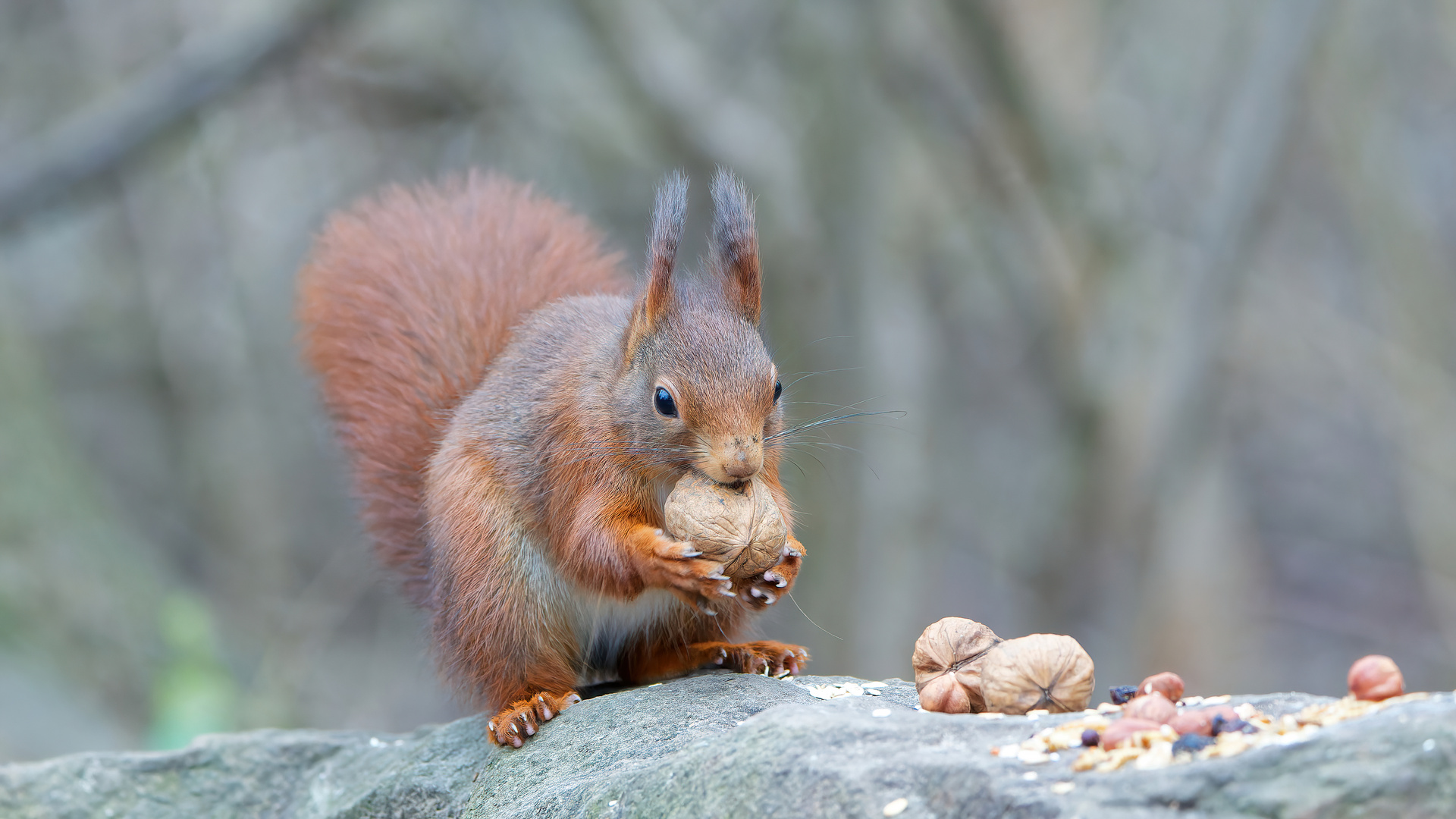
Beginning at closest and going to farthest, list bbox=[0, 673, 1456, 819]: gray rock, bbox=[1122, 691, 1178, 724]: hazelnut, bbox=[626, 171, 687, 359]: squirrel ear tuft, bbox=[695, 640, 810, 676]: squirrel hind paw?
1. bbox=[0, 673, 1456, 819]: gray rock
2. bbox=[1122, 691, 1178, 724]: hazelnut
3. bbox=[626, 171, 687, 359]: squirrel ear tuft
4. bbox=[695, 640, 810, 676]: squirrel hind paw

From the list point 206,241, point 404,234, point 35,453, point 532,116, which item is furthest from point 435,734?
point 206,241

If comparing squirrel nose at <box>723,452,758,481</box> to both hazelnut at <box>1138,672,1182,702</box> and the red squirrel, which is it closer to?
the red squirrel

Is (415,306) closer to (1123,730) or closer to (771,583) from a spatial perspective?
(771,583)

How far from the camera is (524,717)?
245 cm

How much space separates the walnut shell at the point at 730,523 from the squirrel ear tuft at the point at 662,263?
1.06ft

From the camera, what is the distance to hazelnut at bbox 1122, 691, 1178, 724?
5.76ft

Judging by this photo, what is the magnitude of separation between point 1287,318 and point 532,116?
3.98 meters

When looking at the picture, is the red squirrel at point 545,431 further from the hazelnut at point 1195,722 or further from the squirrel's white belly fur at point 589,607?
the hazelnut at point 1195,722

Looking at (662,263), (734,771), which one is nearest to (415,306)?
(662,263)

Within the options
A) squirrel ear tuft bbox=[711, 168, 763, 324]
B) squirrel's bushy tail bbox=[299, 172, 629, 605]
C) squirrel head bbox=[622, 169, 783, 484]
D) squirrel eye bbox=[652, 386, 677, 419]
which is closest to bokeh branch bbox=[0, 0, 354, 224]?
squirrel's bushy tail bbox=[299, 172, 629, 605]

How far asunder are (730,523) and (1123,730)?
0.80m

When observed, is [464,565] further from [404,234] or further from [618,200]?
[618,200]

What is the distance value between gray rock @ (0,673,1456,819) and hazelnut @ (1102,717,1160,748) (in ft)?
0.18

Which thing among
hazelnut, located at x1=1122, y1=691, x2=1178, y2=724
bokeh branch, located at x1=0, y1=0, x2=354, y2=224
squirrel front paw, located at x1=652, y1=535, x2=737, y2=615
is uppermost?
bokeh branch, located at x1=0, y1=0, x2=354, y2=224
